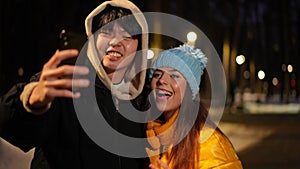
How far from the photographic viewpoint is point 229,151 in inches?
136

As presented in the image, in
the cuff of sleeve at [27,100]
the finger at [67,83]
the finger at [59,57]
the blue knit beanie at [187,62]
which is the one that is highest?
the blue knit beanie at [187,62]

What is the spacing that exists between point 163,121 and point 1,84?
2226 centimetres

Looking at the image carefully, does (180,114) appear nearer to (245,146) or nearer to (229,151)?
(229,151)

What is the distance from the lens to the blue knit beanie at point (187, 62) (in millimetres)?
3838

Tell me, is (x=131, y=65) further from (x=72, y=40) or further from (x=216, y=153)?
(x=216, y=153)

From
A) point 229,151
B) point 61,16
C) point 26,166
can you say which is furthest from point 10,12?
point 229,151

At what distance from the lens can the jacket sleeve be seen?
11.1 ft

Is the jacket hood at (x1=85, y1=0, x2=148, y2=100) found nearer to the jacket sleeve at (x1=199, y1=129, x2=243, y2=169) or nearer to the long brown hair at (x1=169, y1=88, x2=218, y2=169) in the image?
the long brown hair at (x1=169, y1=88, x2=218, y2=169)

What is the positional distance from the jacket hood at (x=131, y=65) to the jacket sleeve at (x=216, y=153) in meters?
0.55

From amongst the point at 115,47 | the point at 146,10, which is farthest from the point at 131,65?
the point at 146,10

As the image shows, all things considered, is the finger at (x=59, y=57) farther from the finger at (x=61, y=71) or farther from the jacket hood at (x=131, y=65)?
the jacket hood at (x=131, y=65)

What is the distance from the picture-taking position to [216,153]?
Result: 3393 millimetres

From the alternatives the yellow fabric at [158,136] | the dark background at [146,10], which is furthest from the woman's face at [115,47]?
the dark background at [146,10]

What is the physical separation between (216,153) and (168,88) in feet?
1.95
